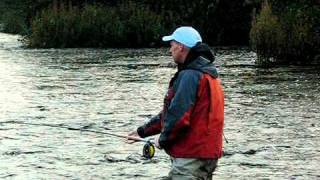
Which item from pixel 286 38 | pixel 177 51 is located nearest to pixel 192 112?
pixel 177 51

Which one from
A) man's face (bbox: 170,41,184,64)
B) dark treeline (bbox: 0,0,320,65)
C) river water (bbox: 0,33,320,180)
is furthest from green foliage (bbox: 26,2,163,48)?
man's face (bbox: 170,41,184,64)

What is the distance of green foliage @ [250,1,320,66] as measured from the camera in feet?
81.1

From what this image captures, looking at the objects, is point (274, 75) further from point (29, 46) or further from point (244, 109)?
point (29, 46)

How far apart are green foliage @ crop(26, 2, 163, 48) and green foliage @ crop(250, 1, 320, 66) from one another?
42.2ft

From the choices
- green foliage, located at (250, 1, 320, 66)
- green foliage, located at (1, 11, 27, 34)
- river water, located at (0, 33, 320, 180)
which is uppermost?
green foliage, located at (250, 1, 320, 66)

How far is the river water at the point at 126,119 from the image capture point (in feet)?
31.9

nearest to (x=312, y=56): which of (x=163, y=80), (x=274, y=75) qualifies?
(x=274, y=75)

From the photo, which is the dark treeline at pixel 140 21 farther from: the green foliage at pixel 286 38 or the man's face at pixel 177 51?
the man's face at pixel 177 51

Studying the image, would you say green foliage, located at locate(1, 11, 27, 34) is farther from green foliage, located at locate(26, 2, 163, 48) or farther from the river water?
the river water

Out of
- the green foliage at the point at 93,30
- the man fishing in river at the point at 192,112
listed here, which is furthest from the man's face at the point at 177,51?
the green foliage at the point at 93,30

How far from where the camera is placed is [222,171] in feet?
31.2

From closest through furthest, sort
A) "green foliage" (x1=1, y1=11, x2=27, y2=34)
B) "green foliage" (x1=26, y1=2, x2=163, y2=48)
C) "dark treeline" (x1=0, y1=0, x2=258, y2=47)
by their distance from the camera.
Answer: "green foliage" (x1=26, y1=2, x2=163, y2=48) < "dark treeline" (x1=0, y1=0, x2=258, y2=47) < "green foliage" (x1=1, y1=11, x2=27, y2=34)

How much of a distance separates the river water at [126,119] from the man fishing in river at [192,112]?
3.42 metres

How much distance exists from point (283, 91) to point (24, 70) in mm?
9752
